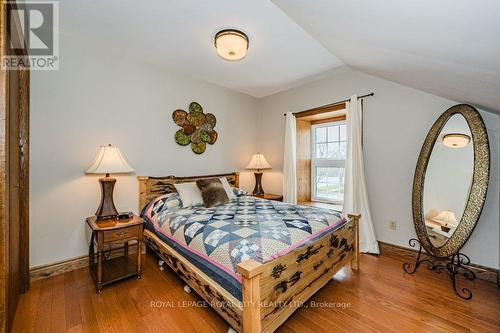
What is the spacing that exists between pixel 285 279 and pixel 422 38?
176 centimetres

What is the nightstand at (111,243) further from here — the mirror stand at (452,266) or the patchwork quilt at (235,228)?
the mirror stand at (452,266)

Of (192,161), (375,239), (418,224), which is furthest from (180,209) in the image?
(418,224)

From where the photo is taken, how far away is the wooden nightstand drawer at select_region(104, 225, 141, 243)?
1.96 m

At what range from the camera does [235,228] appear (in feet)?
5.78

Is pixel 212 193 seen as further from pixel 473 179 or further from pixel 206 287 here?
pixel 473 179

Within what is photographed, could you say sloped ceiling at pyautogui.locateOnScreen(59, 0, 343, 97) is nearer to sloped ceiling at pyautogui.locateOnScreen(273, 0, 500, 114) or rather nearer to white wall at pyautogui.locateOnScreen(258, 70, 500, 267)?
sloped ceiling at pyautogui.locateOnScreen(273, 0, 500, 114)

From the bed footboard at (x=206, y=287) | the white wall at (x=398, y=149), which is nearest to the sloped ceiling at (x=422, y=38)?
the white wall at (x=398, y=149)

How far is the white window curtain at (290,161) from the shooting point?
3.58 metres

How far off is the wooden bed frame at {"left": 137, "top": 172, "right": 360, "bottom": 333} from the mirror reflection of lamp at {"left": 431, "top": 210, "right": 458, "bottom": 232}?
0.81 metres

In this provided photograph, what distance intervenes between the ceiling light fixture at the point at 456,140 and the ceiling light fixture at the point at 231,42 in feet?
7.44

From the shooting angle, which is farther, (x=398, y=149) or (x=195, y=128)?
(x=195, y=128)

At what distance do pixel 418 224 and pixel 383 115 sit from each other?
1360 mm

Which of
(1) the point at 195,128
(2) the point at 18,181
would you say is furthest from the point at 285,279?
(1) the point at 195,128

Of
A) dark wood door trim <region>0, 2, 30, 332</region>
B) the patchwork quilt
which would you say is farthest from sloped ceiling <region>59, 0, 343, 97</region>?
the patchwork quilt
